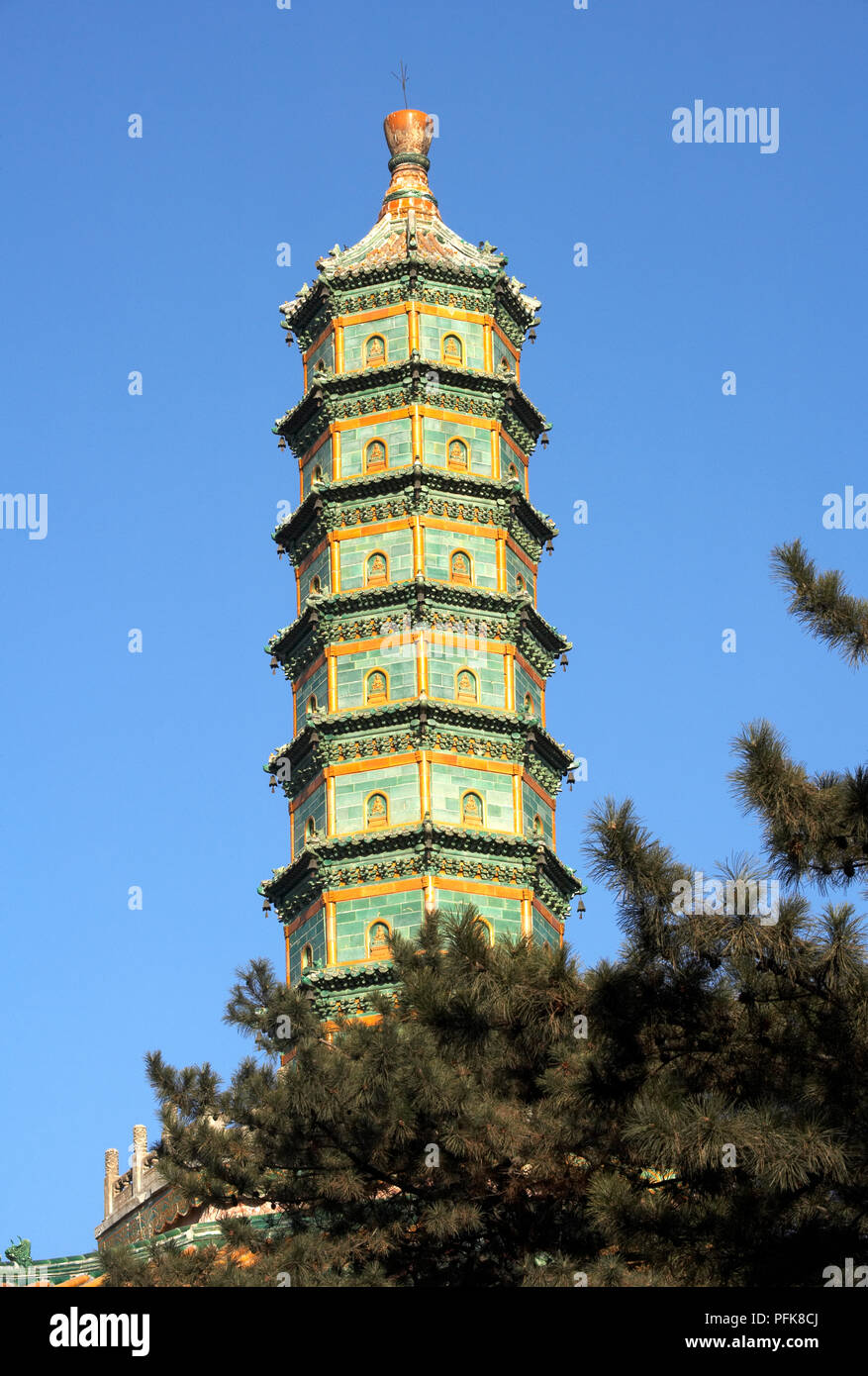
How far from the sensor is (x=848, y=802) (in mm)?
20562

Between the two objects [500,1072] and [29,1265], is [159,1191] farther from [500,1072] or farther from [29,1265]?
[500,1072]

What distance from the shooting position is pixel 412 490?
49.6m

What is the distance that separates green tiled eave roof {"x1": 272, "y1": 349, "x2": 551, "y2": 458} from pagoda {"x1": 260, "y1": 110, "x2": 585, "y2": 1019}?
0.05 meters

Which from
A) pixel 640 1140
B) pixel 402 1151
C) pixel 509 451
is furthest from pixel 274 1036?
pixel 509 451

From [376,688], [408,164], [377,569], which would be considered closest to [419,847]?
[376,688]

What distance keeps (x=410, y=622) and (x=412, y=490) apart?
3233 millimetres

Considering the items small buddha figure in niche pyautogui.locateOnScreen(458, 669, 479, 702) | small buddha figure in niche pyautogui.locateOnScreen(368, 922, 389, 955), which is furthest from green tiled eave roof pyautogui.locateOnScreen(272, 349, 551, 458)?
small buddha figure in niche pyautogui.locateOnScreen(368, 922, 389, 955)

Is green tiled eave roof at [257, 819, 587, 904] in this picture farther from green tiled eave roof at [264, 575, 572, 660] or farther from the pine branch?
the pine branch

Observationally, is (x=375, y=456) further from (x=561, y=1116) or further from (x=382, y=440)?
(x=561, y=1116)

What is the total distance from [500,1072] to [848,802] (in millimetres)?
5406

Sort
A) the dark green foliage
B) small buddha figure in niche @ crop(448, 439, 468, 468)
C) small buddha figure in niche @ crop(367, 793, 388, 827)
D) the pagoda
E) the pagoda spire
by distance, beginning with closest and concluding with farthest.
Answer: the dark green foliage, the pagoda, small buddha figure in niche @ crop(367, 793, 388, 827), small buddha figure in niche @ crop(448, 439, 468, 468), the pagoda spire

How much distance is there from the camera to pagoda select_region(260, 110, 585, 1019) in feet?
152

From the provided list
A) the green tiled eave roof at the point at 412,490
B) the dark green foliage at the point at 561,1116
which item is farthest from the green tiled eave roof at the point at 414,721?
the dark green foliage at the point at 561,1116
